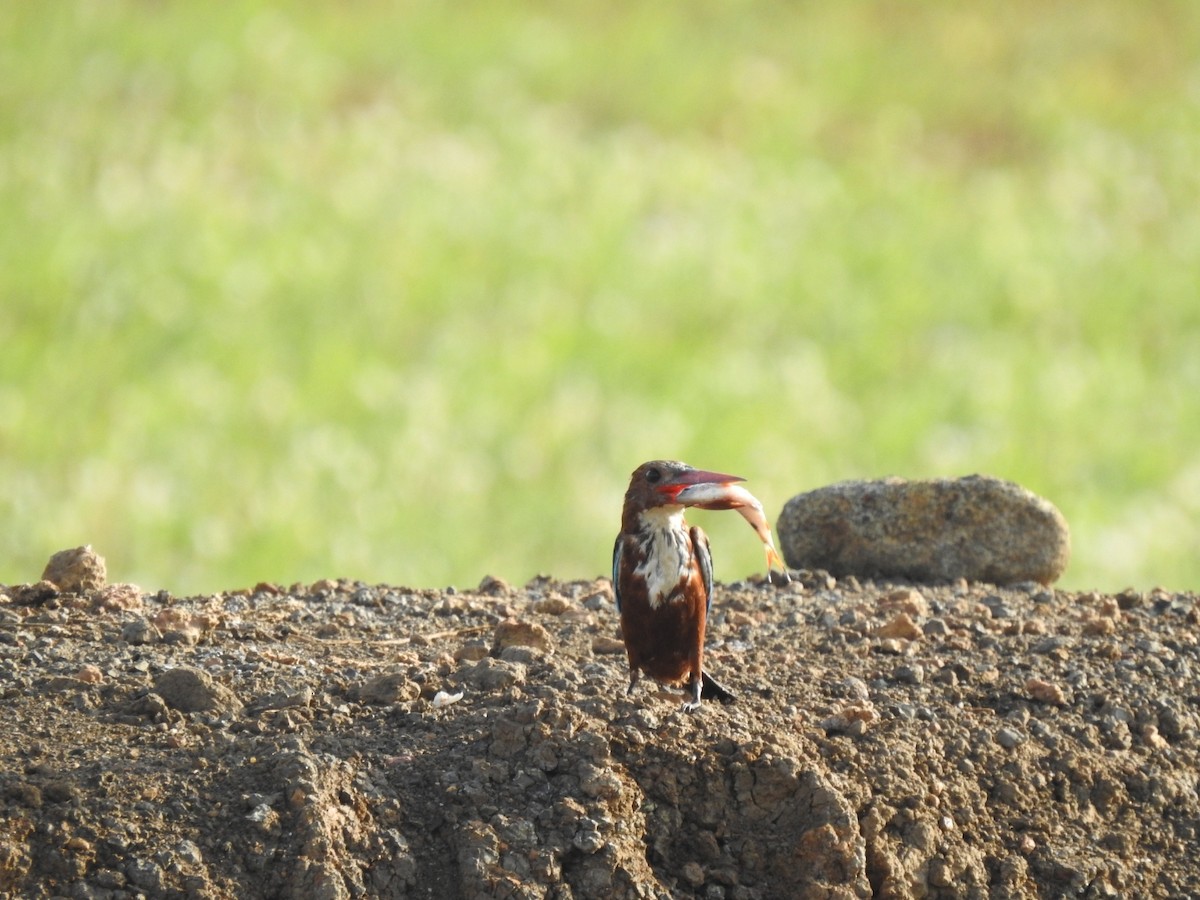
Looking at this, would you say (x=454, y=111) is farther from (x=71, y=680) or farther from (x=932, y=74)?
(x=71, y=680)

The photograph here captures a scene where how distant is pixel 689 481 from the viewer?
4305 millimetres

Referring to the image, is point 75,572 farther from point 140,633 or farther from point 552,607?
point 552,607

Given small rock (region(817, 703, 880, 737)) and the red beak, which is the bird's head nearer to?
the red beak

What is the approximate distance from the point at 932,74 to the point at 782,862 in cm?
1674

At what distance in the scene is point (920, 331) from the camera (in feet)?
48.5

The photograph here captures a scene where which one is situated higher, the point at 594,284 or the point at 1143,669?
the point at 594,284

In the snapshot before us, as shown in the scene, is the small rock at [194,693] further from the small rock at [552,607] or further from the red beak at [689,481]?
the small rock at [552,607]

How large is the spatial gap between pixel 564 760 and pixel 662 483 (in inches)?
32.6

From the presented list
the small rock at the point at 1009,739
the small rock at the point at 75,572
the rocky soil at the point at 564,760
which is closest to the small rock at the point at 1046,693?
the rocky soil at the point at 564,760

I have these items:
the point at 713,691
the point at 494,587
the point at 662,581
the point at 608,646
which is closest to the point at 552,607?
the point at 608,646

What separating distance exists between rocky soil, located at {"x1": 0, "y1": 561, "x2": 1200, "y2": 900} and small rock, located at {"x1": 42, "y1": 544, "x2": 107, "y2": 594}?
9 cm

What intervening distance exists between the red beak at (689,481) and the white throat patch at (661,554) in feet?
0.30

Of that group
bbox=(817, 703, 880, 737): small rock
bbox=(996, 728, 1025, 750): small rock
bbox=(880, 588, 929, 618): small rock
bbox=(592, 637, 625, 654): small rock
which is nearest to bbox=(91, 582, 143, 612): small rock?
bbox=(592, 637, 625, 654): small rock

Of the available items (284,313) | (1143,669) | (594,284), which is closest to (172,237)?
(284,313)
